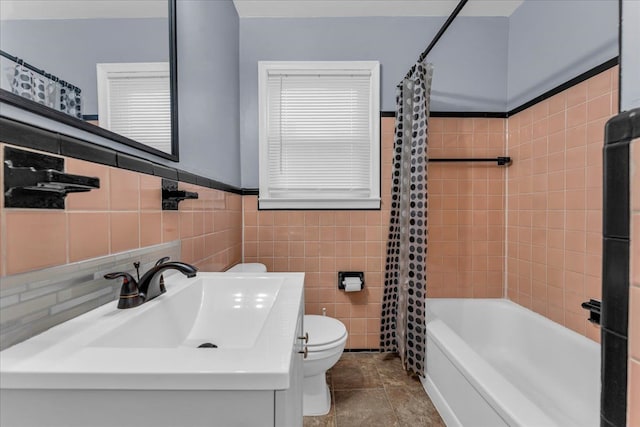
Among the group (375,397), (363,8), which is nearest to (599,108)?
(363,8)

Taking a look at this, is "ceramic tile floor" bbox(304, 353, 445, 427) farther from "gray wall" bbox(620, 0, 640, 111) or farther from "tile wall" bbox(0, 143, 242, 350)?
"gray wall" bbox(620, 0, 640, 111)

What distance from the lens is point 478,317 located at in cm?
203

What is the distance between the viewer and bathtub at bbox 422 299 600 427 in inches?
43.6

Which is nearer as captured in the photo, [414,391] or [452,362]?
[452,362]

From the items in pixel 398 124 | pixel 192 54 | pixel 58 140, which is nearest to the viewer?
pixel 58 140

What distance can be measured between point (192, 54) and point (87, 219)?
102cm

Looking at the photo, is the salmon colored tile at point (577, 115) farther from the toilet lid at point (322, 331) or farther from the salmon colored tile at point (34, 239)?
the salmon colored tile at point (34, 239)

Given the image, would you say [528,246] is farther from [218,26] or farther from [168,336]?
[218,26]

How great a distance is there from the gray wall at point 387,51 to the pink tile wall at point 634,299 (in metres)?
1.89

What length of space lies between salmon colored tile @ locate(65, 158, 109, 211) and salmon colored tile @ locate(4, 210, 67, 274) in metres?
0.04

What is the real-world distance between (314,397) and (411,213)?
117 centimetres

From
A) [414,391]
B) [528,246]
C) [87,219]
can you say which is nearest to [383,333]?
[414,391]

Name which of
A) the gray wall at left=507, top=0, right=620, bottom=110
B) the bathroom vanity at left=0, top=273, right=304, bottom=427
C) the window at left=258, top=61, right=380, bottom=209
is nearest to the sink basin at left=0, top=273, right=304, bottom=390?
the bathroom vanity at left=0, top=273, right=304, bottom=427

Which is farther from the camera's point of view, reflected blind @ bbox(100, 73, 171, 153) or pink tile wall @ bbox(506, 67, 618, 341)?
pink tile wall @ bbox(506, 67, 618, 341)
